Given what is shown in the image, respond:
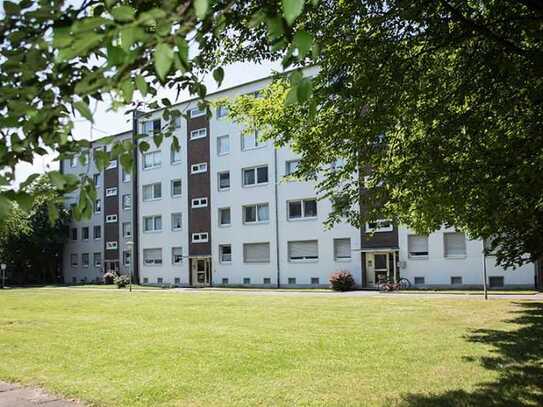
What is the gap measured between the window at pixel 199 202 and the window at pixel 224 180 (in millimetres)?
2115

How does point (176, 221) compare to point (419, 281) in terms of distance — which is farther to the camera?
point (176, 221)

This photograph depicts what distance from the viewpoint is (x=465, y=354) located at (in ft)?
35.9

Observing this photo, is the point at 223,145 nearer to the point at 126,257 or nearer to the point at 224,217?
the point at 224,217

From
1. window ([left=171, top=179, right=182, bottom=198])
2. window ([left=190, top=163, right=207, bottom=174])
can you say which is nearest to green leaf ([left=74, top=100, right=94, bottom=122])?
window ([left=190, top=163, right=207, bottom=174])

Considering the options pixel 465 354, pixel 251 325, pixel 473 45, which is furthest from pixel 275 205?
pixel 473 45

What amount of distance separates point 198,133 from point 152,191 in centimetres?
818

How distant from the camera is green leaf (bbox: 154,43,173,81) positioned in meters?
1.90

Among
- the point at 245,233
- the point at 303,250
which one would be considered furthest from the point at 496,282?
the point at 245,233

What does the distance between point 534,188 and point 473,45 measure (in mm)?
2197

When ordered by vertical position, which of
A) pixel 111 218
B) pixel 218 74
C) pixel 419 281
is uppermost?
pixel 111 218

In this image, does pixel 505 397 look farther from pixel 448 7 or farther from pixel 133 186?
pixel 133 186

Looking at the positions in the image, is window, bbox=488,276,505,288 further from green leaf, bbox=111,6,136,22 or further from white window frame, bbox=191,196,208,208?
green leaf, bbox=111,6,136,22

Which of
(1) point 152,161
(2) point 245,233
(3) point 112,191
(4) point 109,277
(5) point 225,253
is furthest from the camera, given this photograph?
(3) point 112,191

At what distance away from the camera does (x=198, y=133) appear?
4825cm
